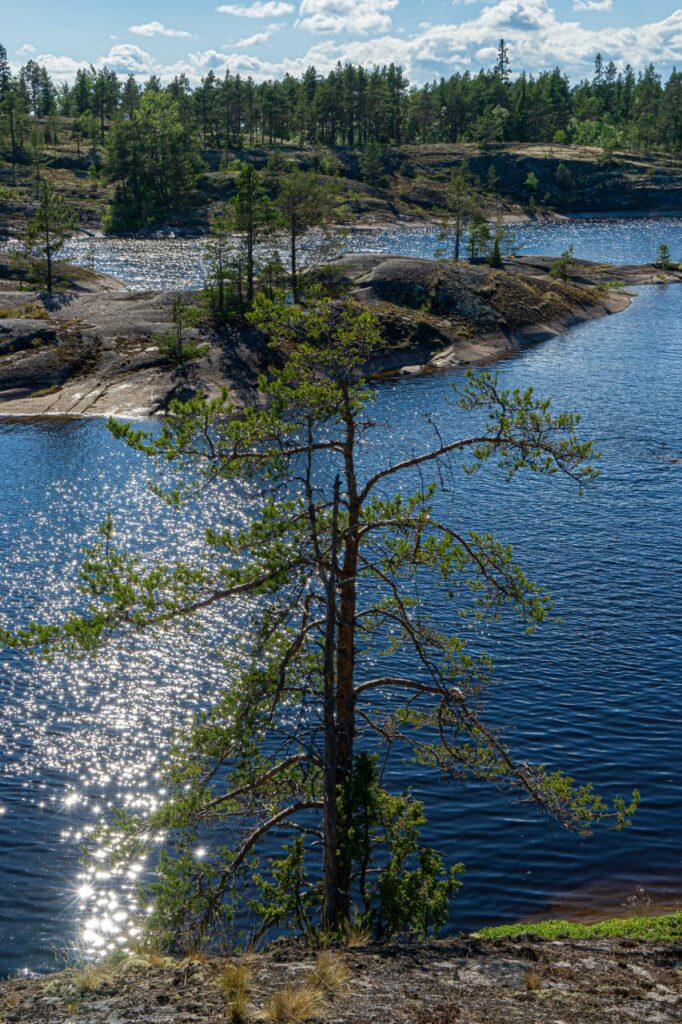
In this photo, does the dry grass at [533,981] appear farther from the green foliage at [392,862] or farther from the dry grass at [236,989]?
the dry grass at [236,989]

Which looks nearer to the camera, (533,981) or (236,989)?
(236,989)

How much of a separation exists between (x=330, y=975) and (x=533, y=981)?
358 centimetres

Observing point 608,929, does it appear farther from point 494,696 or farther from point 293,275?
point 293,275

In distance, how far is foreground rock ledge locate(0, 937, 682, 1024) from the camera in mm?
14922

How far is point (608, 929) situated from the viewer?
21484 mm

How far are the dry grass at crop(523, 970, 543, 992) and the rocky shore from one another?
55.9 metres

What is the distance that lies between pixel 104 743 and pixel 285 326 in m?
17.4

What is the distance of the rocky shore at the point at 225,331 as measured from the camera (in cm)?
7150

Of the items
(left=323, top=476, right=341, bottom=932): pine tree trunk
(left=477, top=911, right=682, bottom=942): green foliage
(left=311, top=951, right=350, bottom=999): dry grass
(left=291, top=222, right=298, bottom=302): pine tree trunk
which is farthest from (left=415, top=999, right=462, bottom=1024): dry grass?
(left=291, top=222, right=298, bottom=302): pine tree trunk

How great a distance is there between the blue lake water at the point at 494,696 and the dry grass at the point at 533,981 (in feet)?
22.9

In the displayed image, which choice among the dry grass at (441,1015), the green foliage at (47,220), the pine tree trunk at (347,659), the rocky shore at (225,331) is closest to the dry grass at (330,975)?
the dry grass at (441,1015)

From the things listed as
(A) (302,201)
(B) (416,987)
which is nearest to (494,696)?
(B) (416,987)

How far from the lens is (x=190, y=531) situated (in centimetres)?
4719

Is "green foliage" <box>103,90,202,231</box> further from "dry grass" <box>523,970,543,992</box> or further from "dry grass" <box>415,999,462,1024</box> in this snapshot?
"dry grass" <box>415,999,462,1024</box>
